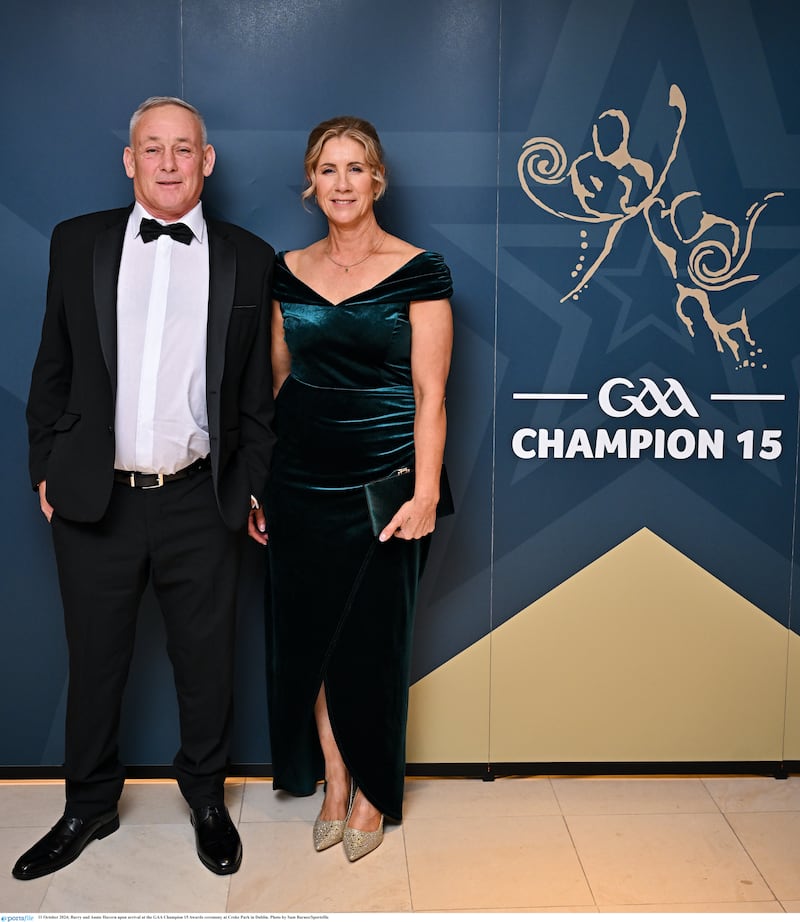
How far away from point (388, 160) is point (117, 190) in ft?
2.74

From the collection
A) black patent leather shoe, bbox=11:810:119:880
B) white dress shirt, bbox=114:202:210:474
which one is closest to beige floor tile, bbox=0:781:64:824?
black patent leather shoe, bbox=11:810:119:880

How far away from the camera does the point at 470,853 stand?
3201 mm

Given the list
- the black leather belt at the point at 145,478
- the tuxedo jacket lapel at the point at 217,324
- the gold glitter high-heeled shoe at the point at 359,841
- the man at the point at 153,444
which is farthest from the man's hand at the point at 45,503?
the gold glitter high-heeled shoe at the point at 359,841

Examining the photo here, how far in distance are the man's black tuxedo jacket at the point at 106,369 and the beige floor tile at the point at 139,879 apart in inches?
38.4

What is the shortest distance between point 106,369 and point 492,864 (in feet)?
5.77

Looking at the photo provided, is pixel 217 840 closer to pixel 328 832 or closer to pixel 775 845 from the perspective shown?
pixel 328 832

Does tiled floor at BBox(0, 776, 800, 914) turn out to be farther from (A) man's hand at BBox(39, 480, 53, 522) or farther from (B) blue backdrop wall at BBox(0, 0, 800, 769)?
(A) man's hand at BBox(39, 480, 53, 522)

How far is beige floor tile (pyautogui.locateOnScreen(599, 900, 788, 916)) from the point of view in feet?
9.50

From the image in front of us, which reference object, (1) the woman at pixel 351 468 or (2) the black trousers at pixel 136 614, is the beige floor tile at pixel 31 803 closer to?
(2) the black trousers at pixel 136 614

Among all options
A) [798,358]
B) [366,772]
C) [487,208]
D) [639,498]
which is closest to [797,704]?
[639,498]

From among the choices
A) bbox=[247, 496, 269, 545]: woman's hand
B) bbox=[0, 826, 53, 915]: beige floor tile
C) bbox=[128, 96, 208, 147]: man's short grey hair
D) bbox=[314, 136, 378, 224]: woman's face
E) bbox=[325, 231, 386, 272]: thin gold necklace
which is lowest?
bbox=[0, 826, 53, 915]: beige floor tile

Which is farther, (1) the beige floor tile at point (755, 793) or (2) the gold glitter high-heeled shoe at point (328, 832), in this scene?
(1) the beige floor tile at point (755, 793)

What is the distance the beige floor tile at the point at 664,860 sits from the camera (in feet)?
9.78

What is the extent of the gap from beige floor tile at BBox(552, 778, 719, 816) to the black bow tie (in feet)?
6.87
